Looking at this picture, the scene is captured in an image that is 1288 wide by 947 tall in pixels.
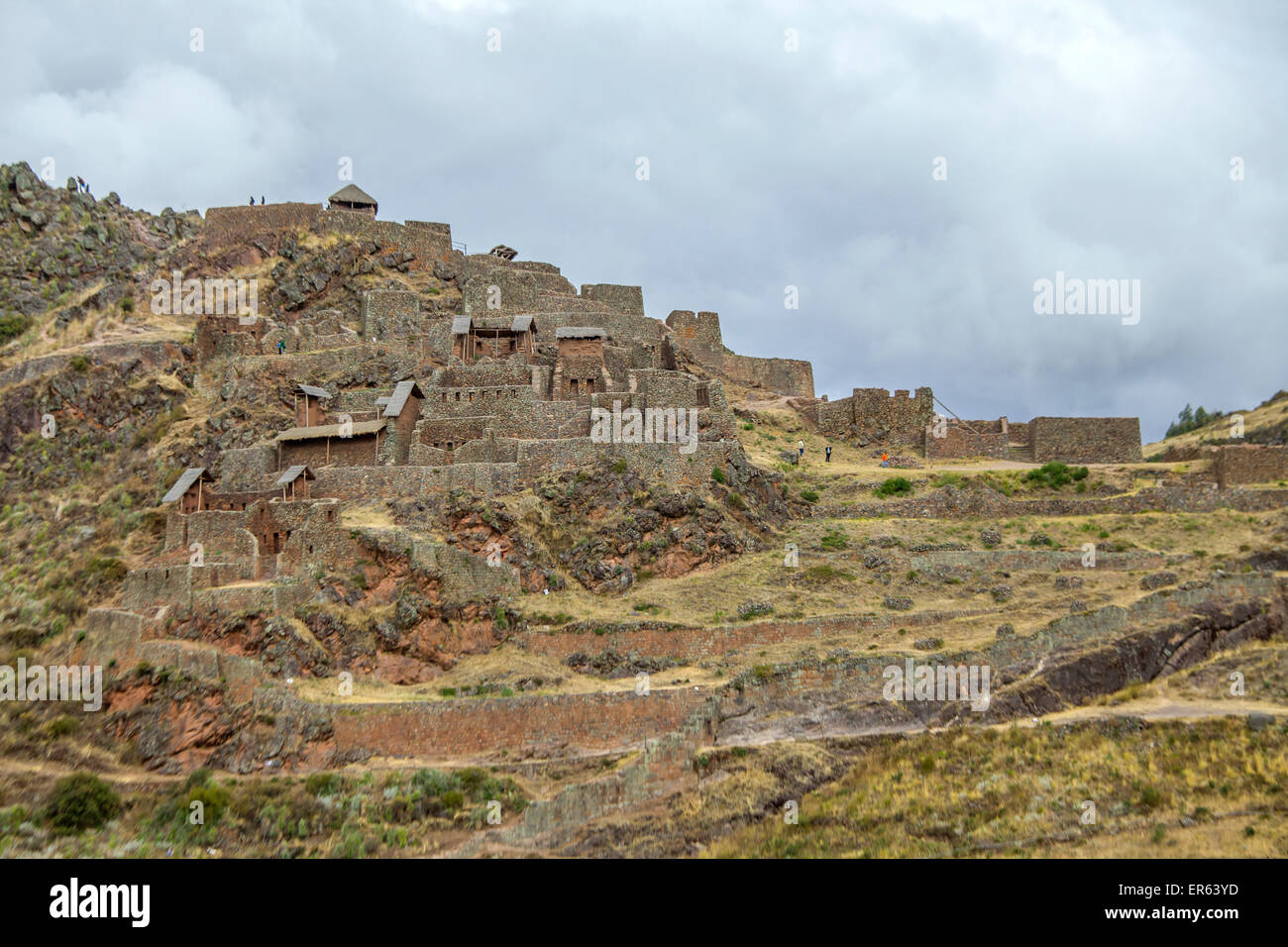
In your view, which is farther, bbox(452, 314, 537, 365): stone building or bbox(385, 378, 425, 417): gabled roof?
bbox(452, 314, 537, 365): stone building

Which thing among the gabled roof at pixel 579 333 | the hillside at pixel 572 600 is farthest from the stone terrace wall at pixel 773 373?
the gabled roof at pixel 579 333

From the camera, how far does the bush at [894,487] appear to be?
40.8 m

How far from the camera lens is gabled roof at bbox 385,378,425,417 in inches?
1507

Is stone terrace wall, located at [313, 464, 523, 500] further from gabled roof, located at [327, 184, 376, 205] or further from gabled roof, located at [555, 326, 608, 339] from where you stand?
gabled roof, located at [327, 184, 376, 205]

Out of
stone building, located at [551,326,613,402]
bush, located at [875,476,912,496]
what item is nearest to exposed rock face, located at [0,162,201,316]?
stone building, located at [551,326,613,402]

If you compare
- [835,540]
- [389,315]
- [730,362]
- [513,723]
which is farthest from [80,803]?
[730,362]

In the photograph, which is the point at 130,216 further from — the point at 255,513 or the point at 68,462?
the point at 255,513

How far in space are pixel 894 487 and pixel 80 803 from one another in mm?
29460

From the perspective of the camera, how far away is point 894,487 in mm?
40906

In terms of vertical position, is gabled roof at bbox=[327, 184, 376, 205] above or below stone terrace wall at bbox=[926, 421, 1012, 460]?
above

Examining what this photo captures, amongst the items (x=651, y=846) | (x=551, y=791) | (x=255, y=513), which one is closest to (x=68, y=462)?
(x=255, y=513)

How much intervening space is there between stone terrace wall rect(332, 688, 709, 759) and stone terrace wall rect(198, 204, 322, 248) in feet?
110

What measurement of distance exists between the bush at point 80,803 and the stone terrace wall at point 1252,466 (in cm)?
3839

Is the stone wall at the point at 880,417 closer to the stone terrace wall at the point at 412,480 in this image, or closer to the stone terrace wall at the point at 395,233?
the stone terrace wall at the point at 412,480
